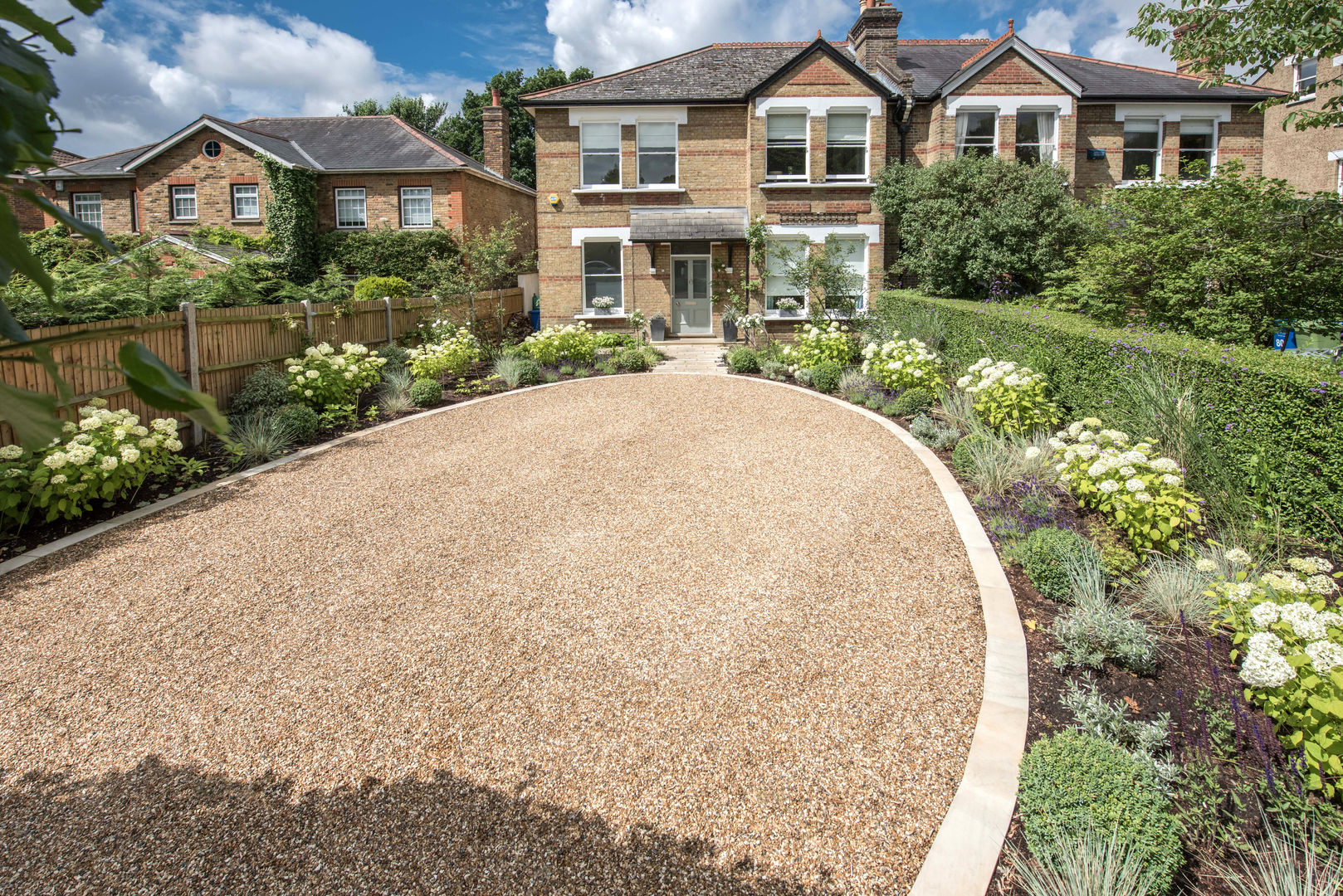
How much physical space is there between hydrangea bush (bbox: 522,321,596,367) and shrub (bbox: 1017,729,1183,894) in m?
13.2

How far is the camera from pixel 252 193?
79.1 ft

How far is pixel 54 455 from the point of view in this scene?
22.5 ft

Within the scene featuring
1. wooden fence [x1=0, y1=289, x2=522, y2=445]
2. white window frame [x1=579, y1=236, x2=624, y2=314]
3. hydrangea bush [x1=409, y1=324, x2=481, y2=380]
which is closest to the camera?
wooden fence [x1=0, y1=289, x2=522, y2=445]

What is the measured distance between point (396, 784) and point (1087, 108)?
2228 centimetres

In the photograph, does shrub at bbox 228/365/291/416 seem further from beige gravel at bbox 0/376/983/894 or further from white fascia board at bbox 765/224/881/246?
white fascia board at bbox 765/224/881/246

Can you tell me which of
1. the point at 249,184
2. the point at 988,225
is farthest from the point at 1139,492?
the point at 249,184

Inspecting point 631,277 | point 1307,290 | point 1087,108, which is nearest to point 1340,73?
point 1087,108

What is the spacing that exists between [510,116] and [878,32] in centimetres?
3655

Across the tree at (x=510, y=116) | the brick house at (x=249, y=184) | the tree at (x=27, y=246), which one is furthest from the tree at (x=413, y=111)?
the tree at (x=27, y=246)

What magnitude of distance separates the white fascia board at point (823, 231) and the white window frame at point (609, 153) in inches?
162

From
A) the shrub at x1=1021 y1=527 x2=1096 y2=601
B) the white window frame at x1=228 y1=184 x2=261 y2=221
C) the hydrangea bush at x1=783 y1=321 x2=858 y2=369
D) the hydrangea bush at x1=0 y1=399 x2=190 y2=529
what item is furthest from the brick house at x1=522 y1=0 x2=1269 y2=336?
the shrub at x1=1021 y1=527 x2=1096 y2=601

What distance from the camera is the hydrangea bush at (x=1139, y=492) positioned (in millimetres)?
5355

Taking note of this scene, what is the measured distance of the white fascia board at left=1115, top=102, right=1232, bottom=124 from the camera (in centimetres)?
1970

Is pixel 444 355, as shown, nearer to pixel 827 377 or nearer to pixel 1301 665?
pixel 827 377
